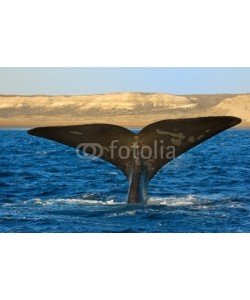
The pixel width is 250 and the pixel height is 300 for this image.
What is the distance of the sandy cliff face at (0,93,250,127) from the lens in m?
40.2

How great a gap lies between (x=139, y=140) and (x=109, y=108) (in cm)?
3452

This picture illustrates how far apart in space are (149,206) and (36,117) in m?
29.3

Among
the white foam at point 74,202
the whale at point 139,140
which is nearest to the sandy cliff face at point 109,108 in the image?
the white foam at point 74,202

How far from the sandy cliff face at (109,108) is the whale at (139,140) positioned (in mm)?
26151

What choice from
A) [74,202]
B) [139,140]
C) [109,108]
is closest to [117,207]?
[74,202]

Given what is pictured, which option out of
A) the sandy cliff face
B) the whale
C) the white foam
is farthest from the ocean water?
the sandy cliff face

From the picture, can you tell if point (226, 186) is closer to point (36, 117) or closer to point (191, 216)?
point (191, 216)

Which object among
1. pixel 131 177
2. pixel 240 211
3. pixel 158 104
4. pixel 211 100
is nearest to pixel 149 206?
pixel 131 177

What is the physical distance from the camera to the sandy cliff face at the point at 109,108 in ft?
132

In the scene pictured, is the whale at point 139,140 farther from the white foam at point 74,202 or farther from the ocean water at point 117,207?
the white foam at point 74,202

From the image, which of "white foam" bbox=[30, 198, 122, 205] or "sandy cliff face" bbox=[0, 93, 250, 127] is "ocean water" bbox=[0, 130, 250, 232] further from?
"sandy cliff face" bbox=[0, 93, 250, 127]

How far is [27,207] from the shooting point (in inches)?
501

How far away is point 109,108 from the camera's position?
46.1 meters

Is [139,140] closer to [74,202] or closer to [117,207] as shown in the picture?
[117,207]
